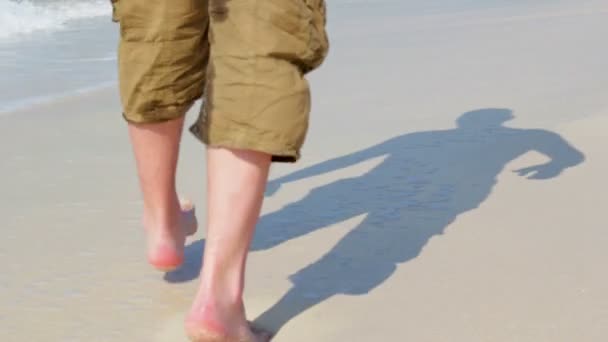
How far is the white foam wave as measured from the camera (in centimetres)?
816

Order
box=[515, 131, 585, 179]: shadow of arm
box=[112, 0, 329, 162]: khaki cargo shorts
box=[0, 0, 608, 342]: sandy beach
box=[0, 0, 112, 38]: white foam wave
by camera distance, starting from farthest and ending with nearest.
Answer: box=[0, 0, 112, 38]: white foam wave < box=[515, 131, 585, 179]: shadow of arm < box=[0, 0, 608, 342]: sandy beach < box=[112, 0, 329, 162]: khaki cargo shorts

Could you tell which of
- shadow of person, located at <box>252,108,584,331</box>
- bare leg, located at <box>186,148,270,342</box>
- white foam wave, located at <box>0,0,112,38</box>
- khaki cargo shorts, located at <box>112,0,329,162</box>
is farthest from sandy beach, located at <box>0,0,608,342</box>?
white foam wave, located at <box>0,0,112,38</box>

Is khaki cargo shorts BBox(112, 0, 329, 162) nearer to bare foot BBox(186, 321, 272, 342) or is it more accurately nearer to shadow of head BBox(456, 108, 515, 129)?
bare foot BBox(186, 321, 272, 342)

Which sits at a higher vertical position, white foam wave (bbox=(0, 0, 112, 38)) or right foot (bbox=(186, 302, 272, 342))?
right foot (bbox=(186, 302, 272, 342))

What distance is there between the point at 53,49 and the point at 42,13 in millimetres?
1929

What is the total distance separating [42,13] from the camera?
8867mm

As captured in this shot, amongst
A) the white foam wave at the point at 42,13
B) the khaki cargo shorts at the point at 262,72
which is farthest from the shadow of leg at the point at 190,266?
the white foam wave at the point at 42,13

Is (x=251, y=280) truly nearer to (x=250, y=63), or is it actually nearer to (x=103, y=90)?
(x=250, y=63)

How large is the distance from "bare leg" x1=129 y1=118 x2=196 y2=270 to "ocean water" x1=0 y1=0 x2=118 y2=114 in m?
2.63

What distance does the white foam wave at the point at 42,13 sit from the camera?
26.8 ft

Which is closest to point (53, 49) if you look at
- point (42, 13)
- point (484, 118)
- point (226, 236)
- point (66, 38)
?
point (66, 38)

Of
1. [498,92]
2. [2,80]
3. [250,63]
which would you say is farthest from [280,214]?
[2,80]

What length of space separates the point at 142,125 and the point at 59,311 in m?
0.45

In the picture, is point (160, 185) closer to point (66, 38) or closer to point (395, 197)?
point (395, 197)
